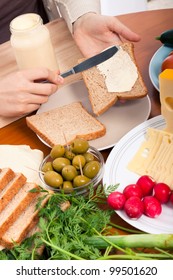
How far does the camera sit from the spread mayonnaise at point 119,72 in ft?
4.30

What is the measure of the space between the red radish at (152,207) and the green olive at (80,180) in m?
0.14

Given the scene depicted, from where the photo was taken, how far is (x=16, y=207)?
950 millimetres

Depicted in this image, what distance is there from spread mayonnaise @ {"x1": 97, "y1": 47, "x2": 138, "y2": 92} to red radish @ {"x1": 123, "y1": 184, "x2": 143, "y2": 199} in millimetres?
398

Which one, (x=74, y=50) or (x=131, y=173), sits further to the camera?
(x=74, y=50)

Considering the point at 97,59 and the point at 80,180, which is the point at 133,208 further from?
the point at 97,59

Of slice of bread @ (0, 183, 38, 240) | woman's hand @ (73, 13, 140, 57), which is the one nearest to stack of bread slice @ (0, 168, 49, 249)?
slice of bread @ (0, 183, 38, 240)

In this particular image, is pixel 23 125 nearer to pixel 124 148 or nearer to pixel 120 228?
pixel 124 148

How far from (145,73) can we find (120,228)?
614 millimetres

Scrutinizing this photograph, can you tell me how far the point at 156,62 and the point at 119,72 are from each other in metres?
0.11

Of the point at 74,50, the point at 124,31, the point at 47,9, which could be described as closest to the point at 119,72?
the point at 124,31

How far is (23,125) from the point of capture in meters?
1.31

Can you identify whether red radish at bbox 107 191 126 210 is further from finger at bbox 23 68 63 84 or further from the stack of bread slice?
finger at bbox 23 68 63 84

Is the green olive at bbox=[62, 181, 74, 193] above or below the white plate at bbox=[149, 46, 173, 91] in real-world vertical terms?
above

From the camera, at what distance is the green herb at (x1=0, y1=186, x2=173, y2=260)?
0.80m
